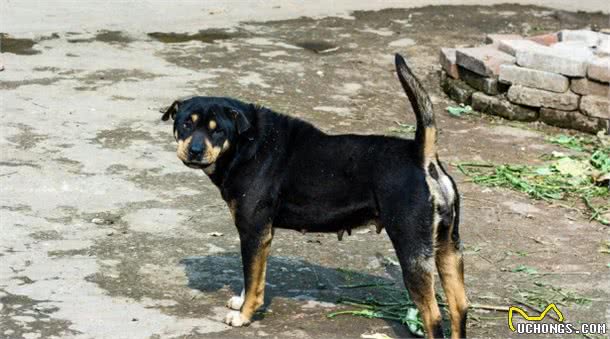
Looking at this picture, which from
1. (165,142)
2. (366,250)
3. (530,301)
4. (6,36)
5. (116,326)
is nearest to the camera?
(116,326)

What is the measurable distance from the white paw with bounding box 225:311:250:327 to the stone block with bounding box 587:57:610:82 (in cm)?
500

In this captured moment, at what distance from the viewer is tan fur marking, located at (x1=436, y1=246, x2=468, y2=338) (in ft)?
18.1

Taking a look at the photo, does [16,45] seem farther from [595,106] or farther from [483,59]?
[595,106]

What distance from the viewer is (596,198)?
8.06 meters

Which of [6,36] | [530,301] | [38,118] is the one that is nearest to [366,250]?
[530,301]

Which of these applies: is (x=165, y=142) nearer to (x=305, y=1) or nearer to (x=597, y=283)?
(x=597, y=283)

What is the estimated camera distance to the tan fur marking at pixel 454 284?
552 centimetres

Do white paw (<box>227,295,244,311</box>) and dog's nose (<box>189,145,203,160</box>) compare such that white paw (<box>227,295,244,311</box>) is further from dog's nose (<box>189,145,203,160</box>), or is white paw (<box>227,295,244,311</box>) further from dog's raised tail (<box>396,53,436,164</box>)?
dog's raised tail (<box>396,53,436,164</box>)

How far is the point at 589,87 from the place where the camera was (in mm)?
9664

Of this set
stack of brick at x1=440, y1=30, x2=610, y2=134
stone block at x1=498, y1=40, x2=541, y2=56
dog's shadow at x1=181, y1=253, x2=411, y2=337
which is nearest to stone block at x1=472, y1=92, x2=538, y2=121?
stack of brick at x1=440, y1=30, x2=610, y2=134

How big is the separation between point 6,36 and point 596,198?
21.0 ft

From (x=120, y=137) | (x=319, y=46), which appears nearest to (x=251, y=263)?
(x=120, y=137)

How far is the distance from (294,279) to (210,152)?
1.20 meters

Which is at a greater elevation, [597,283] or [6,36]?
[6,36]
